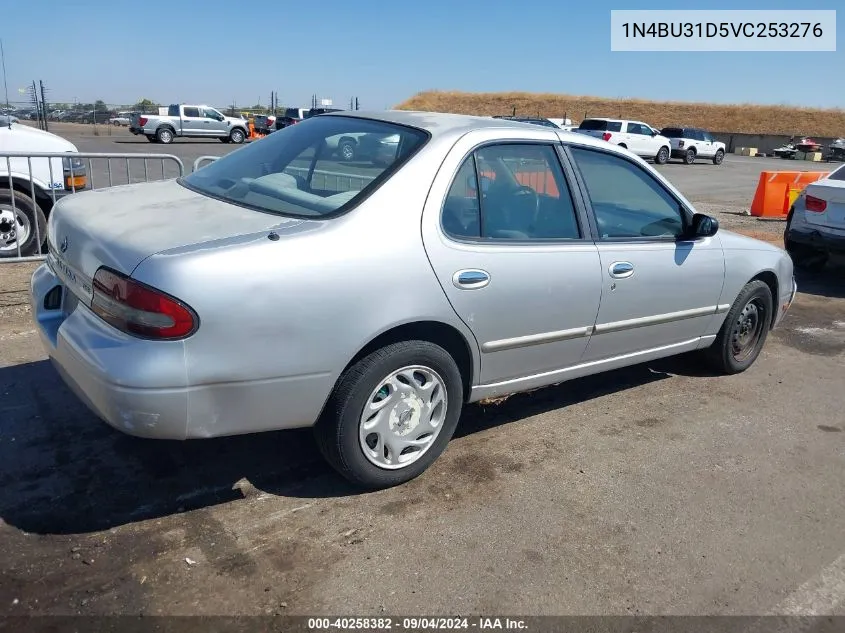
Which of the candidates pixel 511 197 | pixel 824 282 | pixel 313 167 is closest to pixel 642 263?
pixel 511 197

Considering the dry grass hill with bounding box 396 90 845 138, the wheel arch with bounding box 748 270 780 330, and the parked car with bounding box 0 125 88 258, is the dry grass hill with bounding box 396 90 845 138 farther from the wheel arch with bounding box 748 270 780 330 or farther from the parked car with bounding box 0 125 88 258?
the wheel arch with bounding box 748 270 780 330

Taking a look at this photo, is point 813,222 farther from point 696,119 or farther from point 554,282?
point 696,119

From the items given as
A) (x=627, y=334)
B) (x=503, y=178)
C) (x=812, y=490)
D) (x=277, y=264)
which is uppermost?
(x=503, y=178)

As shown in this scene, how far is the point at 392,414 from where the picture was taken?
331 cm

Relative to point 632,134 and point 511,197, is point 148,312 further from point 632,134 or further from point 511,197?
point 632,134

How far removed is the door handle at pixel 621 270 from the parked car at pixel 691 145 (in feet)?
106

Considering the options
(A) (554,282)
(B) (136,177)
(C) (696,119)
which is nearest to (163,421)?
(A) (554,282)

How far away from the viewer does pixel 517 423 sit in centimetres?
433

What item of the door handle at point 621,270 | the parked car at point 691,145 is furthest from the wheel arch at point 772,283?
the parked car at point 691,145

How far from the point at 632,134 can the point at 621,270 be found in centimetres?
2890

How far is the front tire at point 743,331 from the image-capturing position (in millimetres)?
5066

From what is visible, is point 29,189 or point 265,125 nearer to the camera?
point 29,189

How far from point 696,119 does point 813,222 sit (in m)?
66.3

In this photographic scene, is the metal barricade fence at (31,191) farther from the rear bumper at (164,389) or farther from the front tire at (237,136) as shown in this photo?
the front tire at (237,136)
